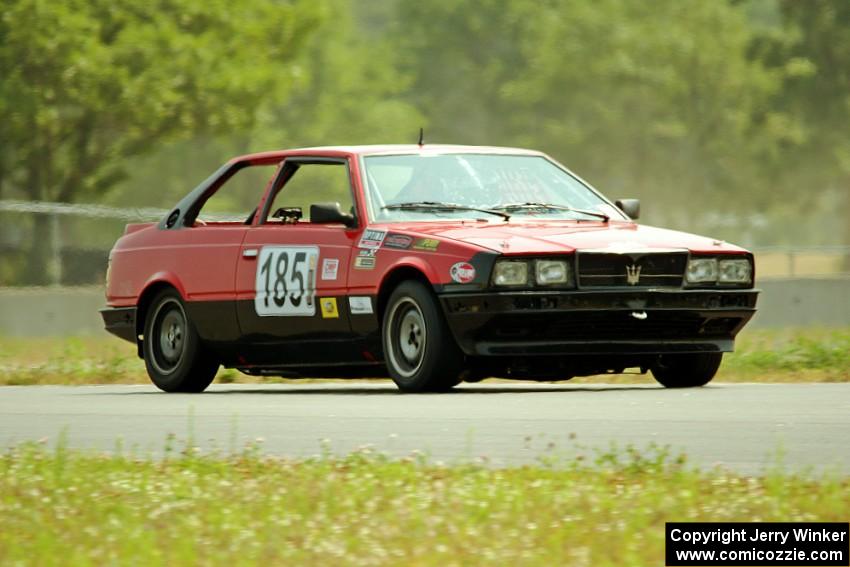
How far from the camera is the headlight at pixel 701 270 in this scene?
1334 cm

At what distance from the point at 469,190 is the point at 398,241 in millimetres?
1024

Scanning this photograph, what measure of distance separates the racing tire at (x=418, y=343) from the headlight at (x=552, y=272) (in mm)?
635

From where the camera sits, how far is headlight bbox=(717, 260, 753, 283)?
44.5 feet

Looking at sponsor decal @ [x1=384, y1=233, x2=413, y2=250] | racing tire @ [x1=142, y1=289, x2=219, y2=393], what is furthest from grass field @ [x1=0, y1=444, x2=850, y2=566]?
racing tire @ [x1=142, y1=289, x2=219, y2=393]

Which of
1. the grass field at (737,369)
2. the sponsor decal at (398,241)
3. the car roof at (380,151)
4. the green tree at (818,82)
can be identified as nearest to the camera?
the sponsor decal at (398,241)

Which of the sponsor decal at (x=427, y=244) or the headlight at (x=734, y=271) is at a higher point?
the sponsor decal at (x=427, y=244)

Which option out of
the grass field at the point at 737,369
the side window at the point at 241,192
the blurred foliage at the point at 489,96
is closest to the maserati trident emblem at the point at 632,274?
Answer: the grass field at the point at 737,369

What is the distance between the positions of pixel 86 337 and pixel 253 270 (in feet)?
44.4

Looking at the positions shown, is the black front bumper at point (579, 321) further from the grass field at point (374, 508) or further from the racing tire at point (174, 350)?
the grass field at point (374, 508)

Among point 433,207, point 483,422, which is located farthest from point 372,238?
point 483,422

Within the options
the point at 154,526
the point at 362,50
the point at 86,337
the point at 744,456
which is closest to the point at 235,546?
the point at 154,526

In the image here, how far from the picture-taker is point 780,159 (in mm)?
73875

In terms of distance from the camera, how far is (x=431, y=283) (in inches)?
513

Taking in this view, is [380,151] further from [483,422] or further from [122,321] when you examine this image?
[483,422]
